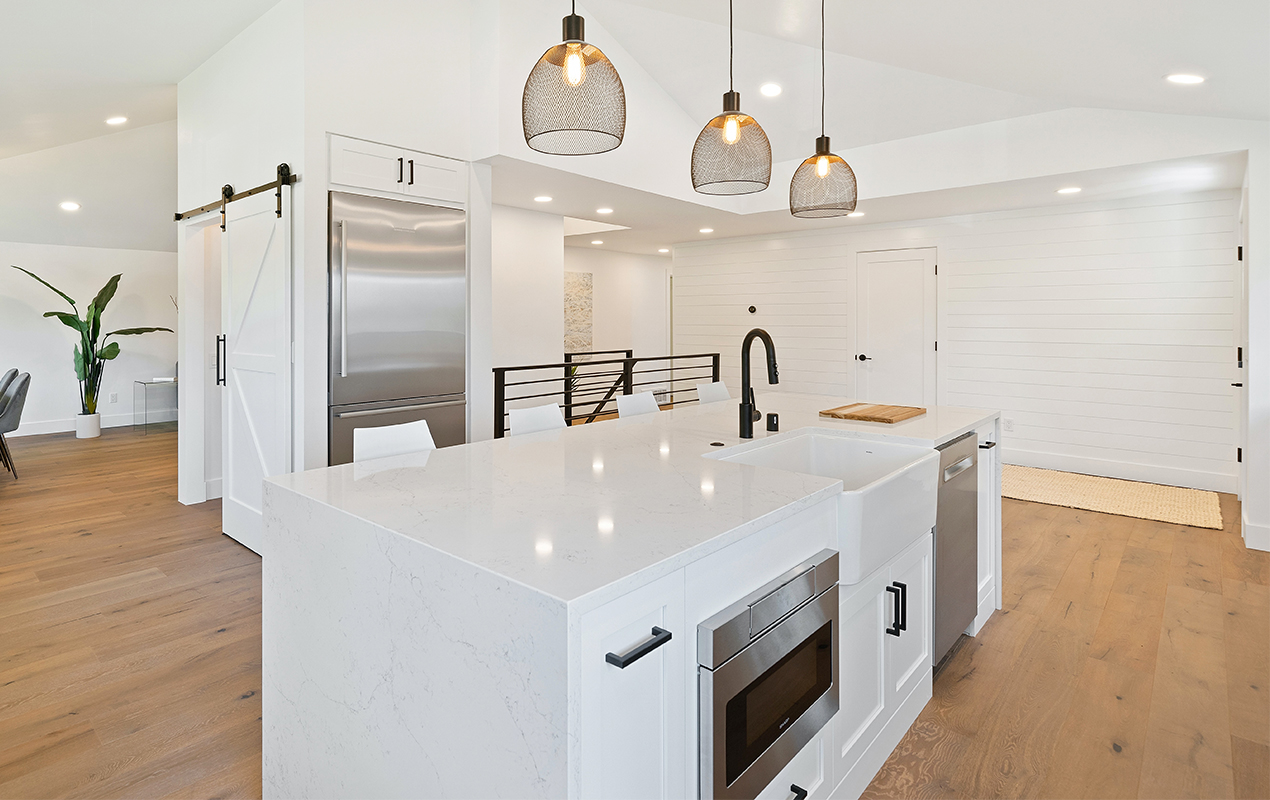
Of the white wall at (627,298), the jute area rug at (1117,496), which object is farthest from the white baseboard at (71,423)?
the jute area rug at (1117,496)

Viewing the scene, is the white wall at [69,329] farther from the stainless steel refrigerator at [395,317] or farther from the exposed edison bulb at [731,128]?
the exposed edison bulb at [731,128]

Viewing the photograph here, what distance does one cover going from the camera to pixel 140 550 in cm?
382

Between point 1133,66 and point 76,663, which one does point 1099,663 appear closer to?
point 1133,66

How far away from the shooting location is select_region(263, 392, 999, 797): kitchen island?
3.40 feet

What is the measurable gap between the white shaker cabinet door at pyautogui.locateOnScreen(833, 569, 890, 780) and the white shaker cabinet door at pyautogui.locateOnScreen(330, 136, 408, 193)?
3.15 metres

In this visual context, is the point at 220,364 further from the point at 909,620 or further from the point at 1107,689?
the point at 1107,689

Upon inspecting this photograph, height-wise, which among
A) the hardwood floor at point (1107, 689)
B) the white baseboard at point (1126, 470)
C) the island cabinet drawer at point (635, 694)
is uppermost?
the island cabinet drawer at point (635, 694)

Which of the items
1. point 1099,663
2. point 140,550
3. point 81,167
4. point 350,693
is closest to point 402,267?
point 140,550

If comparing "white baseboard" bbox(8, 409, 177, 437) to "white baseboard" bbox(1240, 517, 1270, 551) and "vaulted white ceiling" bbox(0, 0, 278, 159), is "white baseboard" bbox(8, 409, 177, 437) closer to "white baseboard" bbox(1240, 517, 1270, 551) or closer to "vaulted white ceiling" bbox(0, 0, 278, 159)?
"vaulted white ceiling" bbox(0, 0, 278, 159)

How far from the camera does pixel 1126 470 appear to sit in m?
5.70

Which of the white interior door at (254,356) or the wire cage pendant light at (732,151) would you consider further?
the white interior door at (254,356)

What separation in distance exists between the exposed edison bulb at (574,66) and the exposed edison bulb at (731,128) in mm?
773

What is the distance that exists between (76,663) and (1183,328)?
7.25m

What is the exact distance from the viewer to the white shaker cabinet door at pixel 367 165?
347cm
